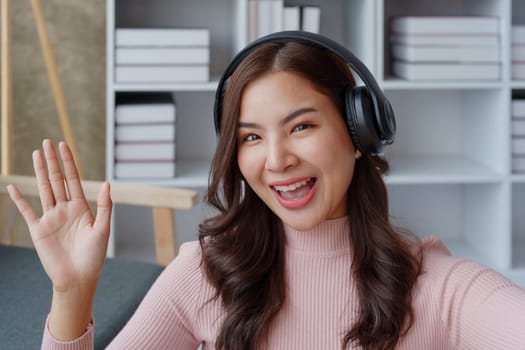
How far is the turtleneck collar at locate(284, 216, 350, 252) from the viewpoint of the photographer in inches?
49.3

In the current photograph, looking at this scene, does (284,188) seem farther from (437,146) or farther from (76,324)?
(437,146)

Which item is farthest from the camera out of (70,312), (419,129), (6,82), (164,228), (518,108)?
(419,129)

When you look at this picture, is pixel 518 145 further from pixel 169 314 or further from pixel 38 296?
pixel 169 314

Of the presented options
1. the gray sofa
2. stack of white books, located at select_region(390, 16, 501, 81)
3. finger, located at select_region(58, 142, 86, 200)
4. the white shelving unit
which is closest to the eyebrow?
finger, located at select_region(58, 142, 86, 200)

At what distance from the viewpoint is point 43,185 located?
3.73 feet

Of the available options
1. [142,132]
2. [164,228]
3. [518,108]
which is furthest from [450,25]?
[164,228]

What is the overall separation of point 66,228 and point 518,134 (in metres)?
2.08

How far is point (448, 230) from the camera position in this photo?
3.31m

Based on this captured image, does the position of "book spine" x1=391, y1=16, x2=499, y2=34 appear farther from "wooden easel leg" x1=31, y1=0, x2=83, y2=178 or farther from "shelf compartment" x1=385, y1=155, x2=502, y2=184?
"wooden easel leg" x1=31, y1=0, x2=83, y2=178

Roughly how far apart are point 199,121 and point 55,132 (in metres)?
0.52

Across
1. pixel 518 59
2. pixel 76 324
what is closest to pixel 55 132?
pixel 518 59

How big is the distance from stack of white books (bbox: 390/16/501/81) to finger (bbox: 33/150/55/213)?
6.16 ft

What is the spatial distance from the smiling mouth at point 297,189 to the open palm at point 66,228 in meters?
0.24

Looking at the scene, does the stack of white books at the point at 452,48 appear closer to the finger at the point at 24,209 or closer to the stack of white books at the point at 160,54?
the stack of white books at the point at 160,54
